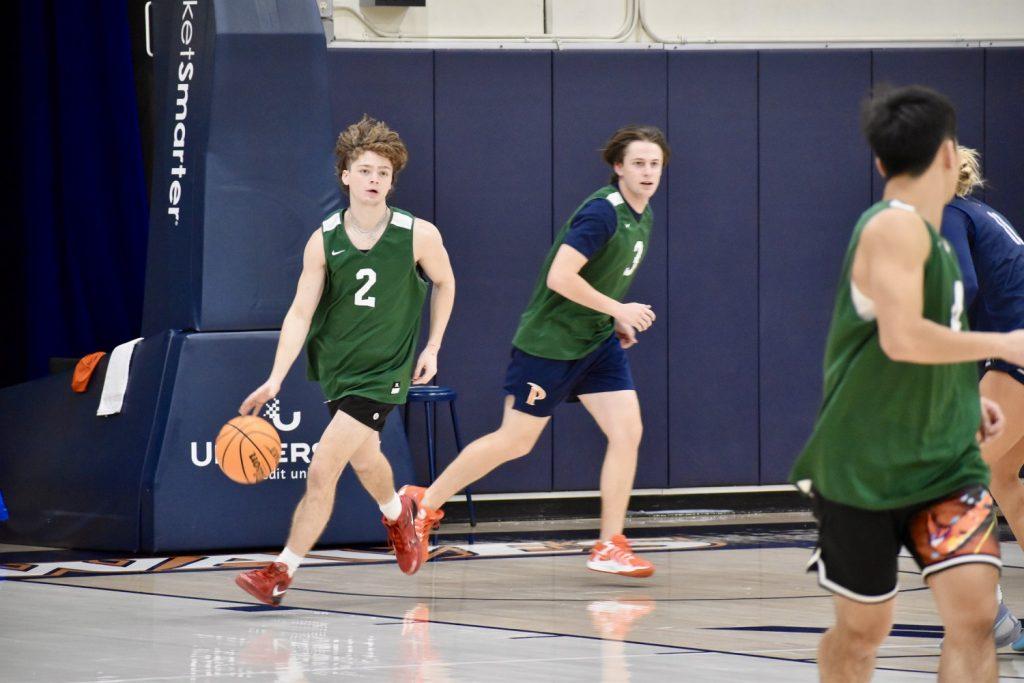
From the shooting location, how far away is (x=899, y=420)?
10.6 feet

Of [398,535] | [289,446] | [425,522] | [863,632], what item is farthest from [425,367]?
[863,632]

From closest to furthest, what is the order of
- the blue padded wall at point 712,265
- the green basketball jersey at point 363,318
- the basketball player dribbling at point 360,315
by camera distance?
the basketball player dribbling at point 360,315
the green basketball jersey at point 363,318
the blue padded wall at point 712,265

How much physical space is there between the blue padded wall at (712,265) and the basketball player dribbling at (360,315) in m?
3.41

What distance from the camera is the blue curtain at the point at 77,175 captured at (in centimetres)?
968

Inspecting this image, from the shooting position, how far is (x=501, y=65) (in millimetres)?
9258

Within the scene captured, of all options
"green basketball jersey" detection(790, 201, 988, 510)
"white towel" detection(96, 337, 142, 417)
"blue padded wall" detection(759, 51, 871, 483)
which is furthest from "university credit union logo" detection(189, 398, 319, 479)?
"green basketball jersey" detection(790, 201, 988, 510)

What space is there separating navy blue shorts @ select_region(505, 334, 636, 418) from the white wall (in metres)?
3.00

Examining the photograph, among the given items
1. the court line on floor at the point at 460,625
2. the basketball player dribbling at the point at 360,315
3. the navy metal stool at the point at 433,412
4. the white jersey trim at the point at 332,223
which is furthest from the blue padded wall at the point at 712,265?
the court line on floor at the point at 460,625

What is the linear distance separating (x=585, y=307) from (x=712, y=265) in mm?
3009

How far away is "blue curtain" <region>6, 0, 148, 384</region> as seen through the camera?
968cm

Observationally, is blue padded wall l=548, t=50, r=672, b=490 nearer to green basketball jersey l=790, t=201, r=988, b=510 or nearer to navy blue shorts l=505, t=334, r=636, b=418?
navy blue shorts l=505, t=334, r=636, b=418

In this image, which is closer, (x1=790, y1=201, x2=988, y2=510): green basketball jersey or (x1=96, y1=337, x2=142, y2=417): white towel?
(x1=790, y1=201, x2=988, y2=510): green basketball jersey

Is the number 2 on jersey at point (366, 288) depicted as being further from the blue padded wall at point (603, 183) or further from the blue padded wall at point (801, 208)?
the blue padded wall at point (801, 208)

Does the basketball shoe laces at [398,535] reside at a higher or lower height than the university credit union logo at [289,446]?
lower
